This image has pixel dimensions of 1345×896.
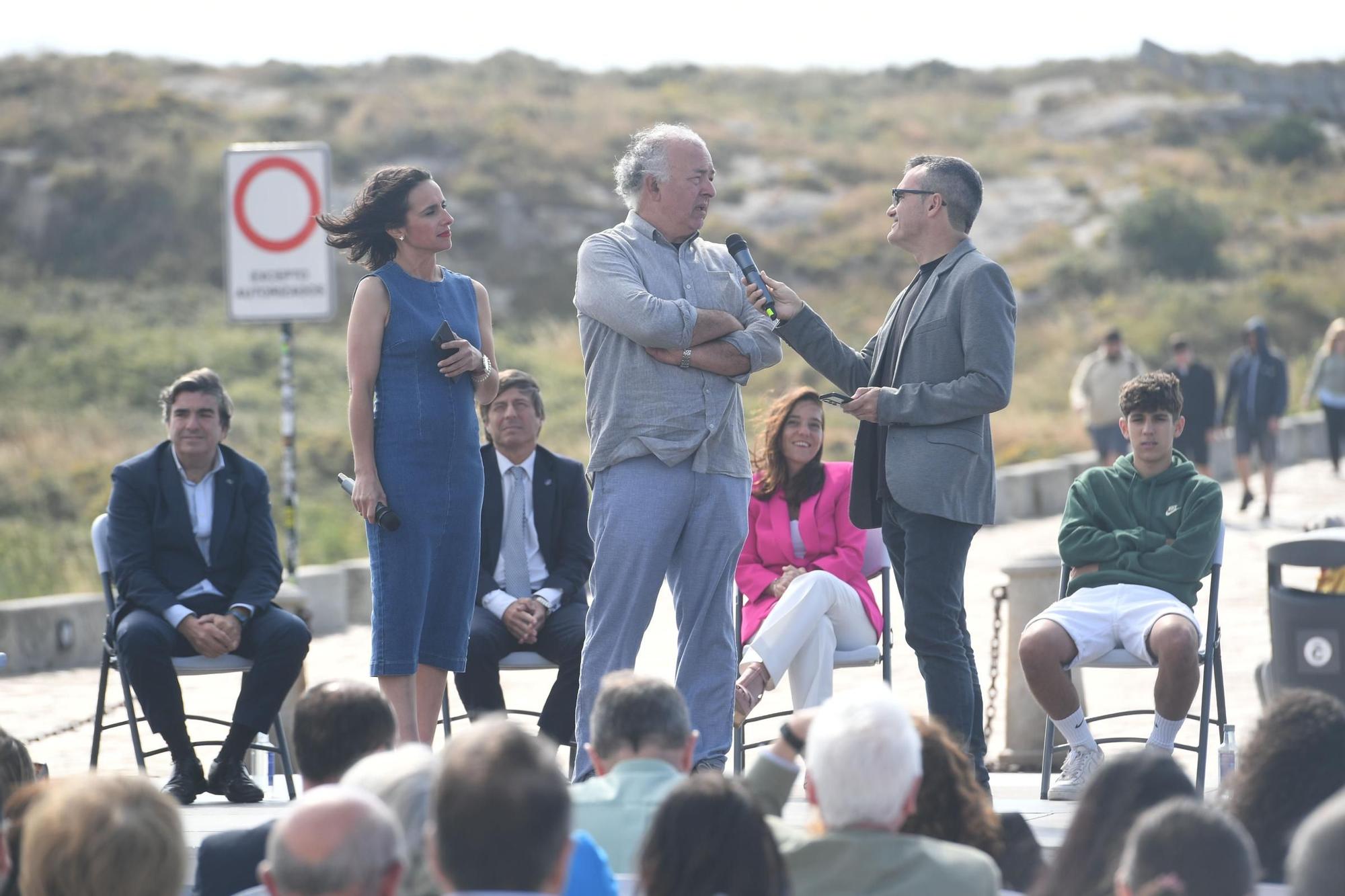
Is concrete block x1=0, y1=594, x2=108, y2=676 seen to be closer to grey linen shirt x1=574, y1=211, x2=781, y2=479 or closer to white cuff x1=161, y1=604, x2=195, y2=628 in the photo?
white cuff x1=161, y1=604, x2=195, y2=628

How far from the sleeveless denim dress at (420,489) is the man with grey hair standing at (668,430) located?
420 mm

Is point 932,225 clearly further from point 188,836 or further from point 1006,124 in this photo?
point 1006,124

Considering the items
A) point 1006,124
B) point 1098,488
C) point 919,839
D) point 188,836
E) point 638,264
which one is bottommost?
point 188,836

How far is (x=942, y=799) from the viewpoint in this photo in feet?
12.1

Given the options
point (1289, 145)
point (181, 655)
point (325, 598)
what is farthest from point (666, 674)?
point (1289, 145)

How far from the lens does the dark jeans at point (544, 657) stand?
6754mm

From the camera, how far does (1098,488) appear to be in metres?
6.43

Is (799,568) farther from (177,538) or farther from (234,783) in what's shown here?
(177,538)

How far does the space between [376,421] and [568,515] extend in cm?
170

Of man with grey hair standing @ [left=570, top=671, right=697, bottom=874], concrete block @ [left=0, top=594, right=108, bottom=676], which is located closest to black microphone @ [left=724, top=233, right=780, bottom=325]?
man with grey hair standing @ [left=570, top=671, right=697, bottom=874]

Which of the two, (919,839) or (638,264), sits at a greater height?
(638,264)

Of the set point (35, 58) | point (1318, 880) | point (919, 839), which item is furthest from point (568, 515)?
point (35, 58)

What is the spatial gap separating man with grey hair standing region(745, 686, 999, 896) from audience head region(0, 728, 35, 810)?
5.83 ft

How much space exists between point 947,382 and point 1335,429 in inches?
636
